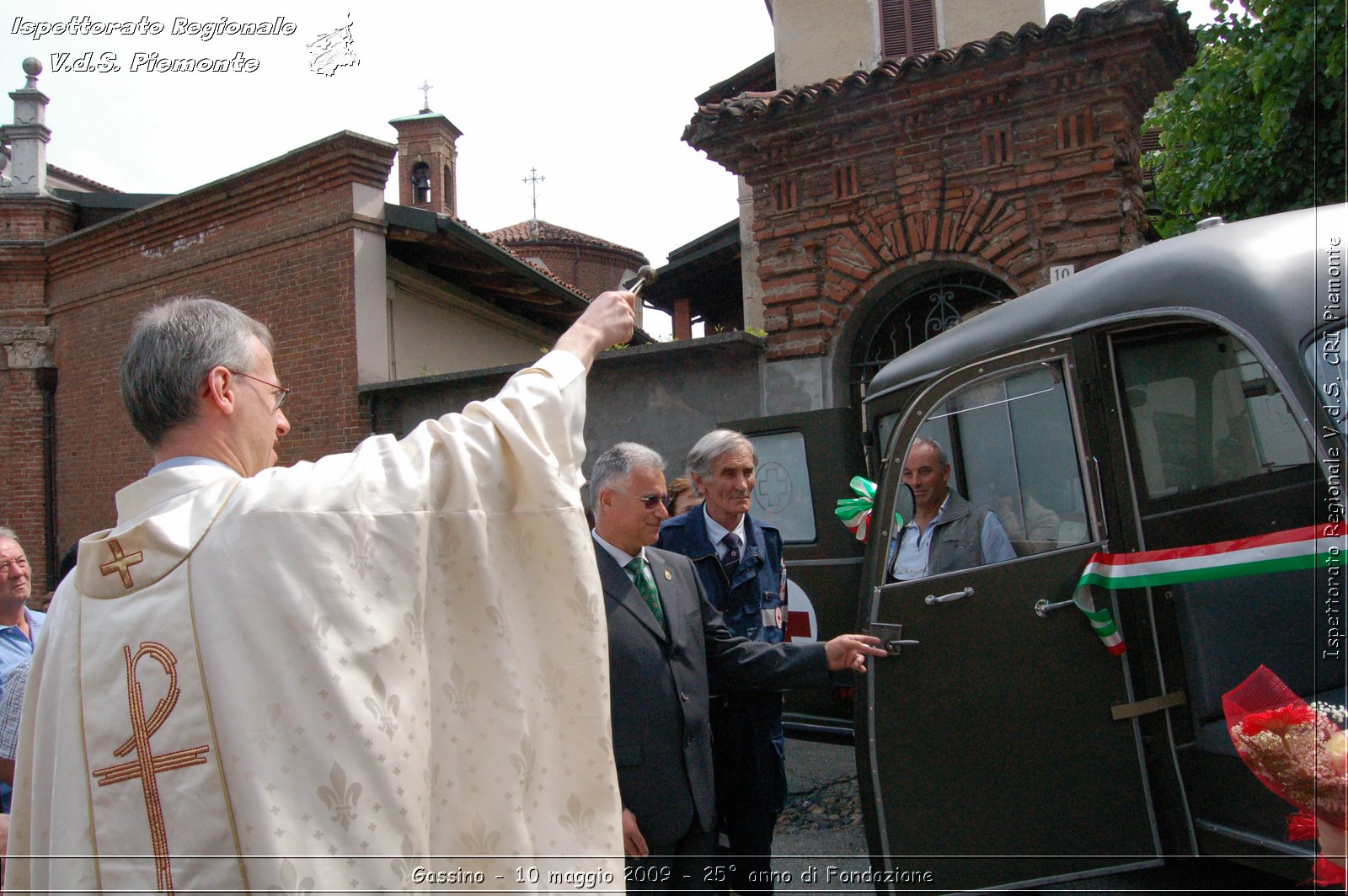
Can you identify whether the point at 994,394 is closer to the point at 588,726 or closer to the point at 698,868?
the point at 698,868

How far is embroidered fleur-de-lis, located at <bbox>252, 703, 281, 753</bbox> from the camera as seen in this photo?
4.54 feet

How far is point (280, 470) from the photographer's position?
1.51 meters

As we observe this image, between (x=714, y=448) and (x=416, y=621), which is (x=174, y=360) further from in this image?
(x=714, y=448)

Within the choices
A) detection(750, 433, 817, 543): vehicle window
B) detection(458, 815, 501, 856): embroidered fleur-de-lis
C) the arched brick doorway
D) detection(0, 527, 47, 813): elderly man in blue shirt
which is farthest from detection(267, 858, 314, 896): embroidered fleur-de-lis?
the arched brick doorway

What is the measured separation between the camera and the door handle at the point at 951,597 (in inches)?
128

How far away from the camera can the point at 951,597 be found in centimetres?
327

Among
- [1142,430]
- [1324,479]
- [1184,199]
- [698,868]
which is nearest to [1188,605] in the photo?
[1142,430]

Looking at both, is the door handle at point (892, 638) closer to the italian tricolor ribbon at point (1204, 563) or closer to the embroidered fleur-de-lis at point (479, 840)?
the italian tricolor ribbon at point (1204, 563)

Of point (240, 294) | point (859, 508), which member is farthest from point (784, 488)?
point (240, 294)

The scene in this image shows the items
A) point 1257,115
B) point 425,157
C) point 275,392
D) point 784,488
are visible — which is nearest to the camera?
point 275,392

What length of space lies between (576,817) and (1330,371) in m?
2.12

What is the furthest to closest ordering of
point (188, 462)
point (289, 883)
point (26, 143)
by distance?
point (26, 143)
point (188, 462)
point (289, 883)

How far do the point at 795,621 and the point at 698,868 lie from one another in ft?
10.2

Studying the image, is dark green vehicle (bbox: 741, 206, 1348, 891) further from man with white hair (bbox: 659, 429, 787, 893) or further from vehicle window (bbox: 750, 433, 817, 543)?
vehicle window (bbox: 750, 433, 817, 543)
